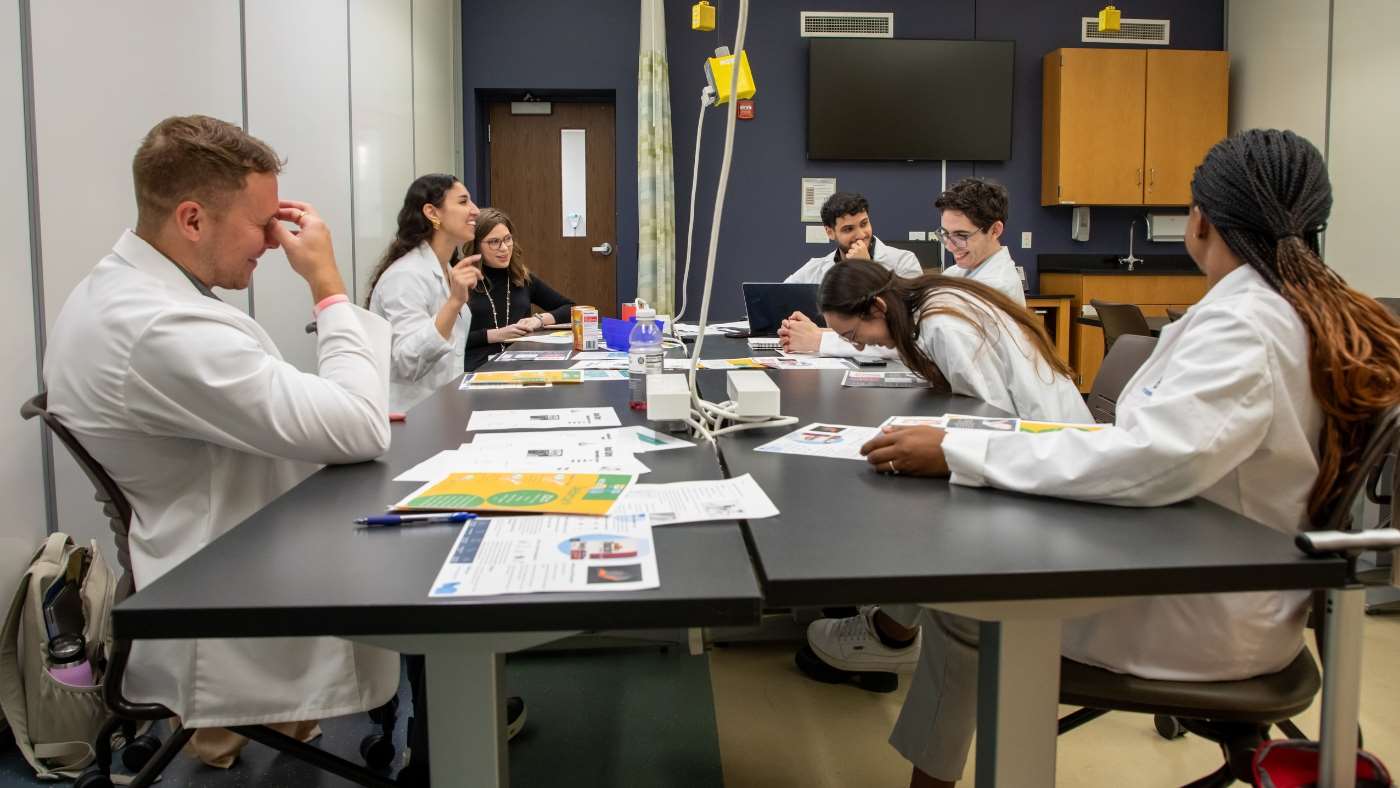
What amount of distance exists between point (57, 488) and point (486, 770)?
1.74 m

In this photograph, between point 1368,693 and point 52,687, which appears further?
point 1368,693

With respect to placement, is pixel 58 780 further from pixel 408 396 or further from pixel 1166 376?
pixel 1166 376

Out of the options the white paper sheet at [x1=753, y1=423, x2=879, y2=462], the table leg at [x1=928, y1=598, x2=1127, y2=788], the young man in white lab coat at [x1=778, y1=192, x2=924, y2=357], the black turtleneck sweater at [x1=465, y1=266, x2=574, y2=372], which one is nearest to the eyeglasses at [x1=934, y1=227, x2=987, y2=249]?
the young man in white lab coat at [x1=778, y1=192, x2=924, y2=357]

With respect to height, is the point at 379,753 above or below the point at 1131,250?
below

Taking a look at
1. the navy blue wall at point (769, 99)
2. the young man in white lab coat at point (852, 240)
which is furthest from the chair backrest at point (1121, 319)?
the navy blue wall at point (769, 99)

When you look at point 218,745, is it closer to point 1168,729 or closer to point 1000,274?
point 1168,729

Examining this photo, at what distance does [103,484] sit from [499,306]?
113 inches

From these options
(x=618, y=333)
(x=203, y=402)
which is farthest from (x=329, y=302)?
(x=618, y=333)

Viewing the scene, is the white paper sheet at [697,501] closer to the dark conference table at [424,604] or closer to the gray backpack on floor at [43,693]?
the dark conference table at [424,604]

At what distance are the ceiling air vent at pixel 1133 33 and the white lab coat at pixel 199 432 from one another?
6223mm

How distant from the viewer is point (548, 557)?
3.19ft

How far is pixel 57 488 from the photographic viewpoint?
2180mm

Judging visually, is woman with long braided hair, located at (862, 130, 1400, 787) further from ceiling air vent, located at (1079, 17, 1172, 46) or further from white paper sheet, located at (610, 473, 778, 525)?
ceiling air vent, located at (1079, 17, 1172, 46)

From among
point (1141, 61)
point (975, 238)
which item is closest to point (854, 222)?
point (975, 238)
